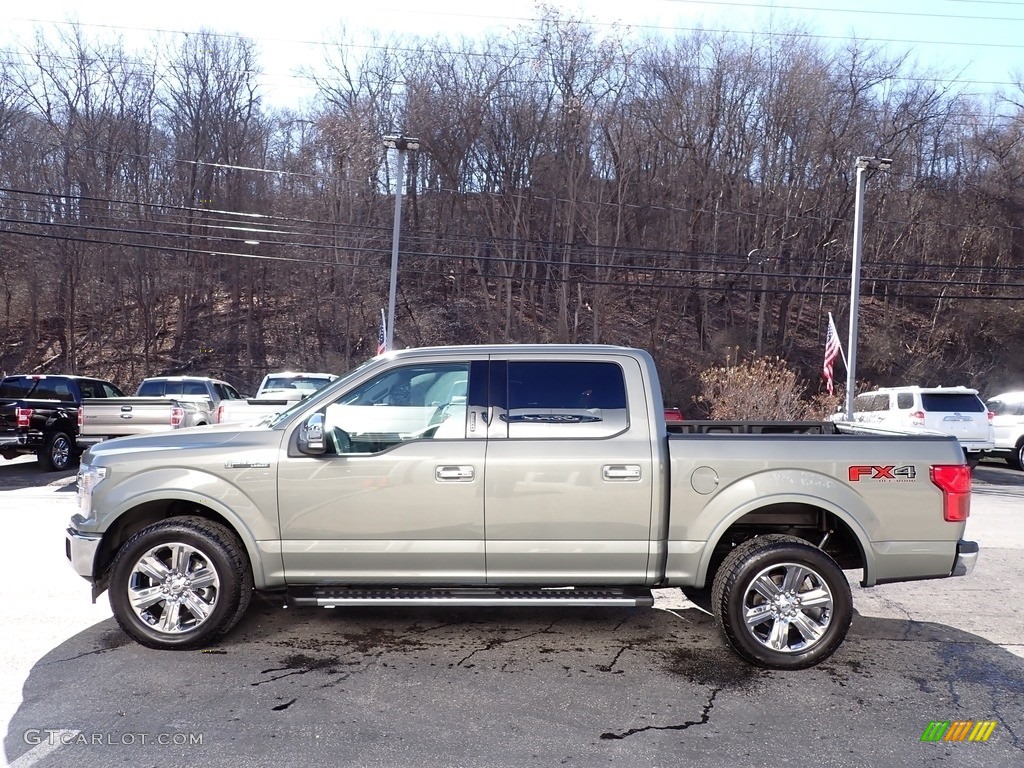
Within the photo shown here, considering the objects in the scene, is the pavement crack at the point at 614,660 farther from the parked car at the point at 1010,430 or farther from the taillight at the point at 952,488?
the parked car at the point at 1010,430

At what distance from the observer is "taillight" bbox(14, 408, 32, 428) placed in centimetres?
1409

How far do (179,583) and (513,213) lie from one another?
36.3 m

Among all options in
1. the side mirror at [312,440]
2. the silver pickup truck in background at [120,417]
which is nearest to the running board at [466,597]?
the side mirror at [312,440]

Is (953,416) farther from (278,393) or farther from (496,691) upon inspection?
(496,691)

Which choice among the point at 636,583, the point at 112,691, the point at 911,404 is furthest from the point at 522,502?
the point at 911,404

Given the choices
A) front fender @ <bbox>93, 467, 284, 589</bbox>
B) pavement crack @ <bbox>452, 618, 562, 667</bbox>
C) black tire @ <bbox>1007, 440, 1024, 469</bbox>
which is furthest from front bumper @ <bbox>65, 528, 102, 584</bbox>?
black tire @ <bbox>1007, 440, 1024, 469</bbox>

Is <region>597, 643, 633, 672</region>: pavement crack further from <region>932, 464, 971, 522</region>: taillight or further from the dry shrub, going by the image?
the dry shrub

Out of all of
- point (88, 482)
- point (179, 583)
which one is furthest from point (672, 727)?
point (88, 482)

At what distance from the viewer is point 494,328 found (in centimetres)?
3762

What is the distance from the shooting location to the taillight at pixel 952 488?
15.4ft

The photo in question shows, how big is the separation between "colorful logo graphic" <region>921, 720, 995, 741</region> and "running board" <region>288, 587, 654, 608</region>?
5.16 feet

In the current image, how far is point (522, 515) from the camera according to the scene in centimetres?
472

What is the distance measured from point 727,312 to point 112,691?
130 feet

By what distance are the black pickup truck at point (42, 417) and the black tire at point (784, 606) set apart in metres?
13.9
